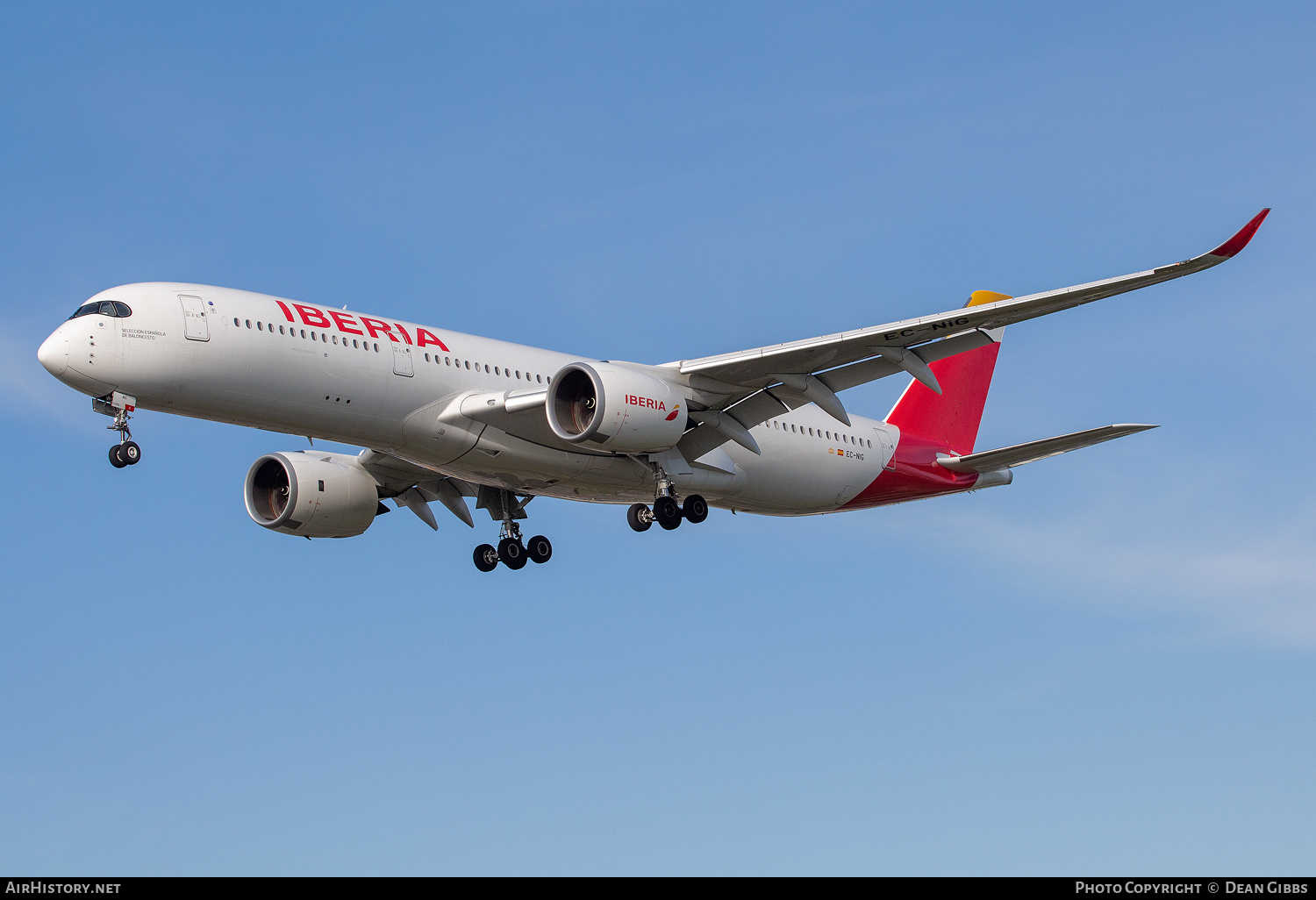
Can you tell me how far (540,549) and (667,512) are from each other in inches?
196

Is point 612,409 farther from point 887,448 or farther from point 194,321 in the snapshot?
point 887,448

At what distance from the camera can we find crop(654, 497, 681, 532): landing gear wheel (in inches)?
1332

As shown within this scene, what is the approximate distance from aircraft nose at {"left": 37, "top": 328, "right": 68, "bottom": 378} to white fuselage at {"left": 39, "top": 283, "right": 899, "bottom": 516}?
25 millimetres

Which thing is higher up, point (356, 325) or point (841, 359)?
point (841, 359)

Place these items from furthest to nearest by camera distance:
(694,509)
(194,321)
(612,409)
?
(694,509)
(612,409)
(194,321)

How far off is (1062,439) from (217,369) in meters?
18.7

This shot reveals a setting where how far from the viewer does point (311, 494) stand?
3609 cm

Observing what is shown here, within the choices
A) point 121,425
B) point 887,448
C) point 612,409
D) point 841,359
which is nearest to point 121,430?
point 121,425

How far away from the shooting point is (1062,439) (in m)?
34.6

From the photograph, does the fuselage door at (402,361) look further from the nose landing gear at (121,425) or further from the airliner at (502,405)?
the nose landing gear at (121,425)

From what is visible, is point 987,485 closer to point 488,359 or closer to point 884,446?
point 884,446

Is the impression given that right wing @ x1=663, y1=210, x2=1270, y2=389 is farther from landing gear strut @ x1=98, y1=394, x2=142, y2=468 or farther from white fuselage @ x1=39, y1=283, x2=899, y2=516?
landing gear strut @ x1=98, y1=394, x2=142, y2=468
